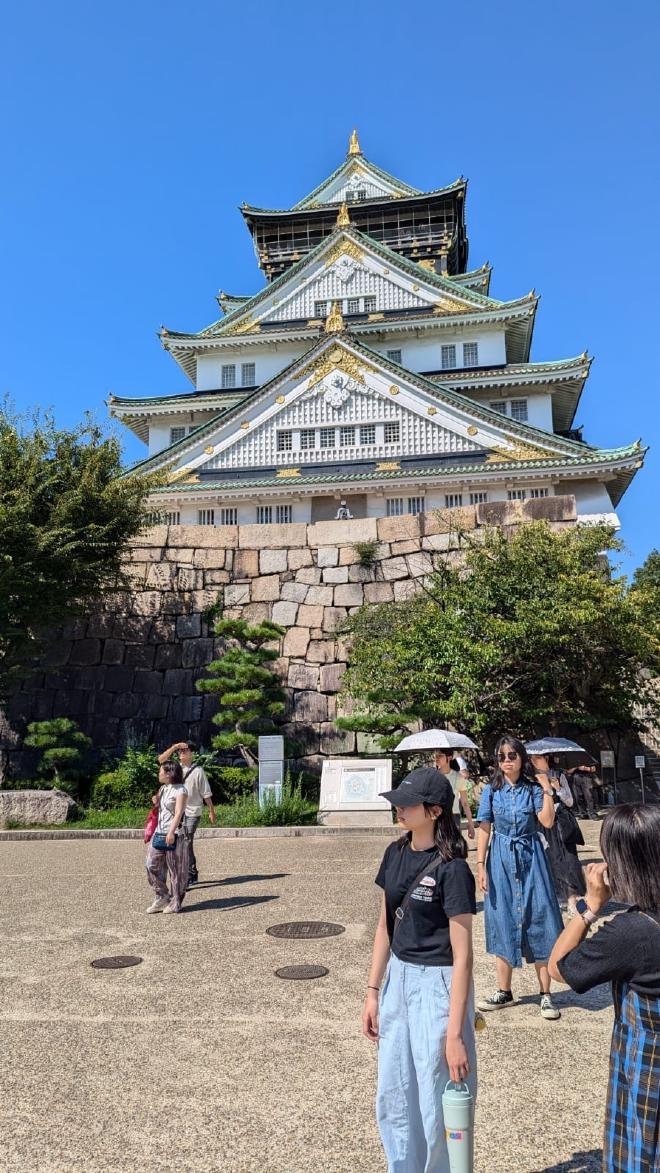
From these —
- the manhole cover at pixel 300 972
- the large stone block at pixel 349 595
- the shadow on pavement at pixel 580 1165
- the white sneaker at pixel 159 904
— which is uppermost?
the large stone block at pixel 349 595

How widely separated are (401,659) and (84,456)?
8276 mm

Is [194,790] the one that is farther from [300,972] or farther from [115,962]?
[300,972]

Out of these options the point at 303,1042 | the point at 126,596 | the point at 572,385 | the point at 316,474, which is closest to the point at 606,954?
the point at 303,1042

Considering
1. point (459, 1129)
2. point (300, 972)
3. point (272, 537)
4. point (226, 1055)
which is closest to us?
point (459, 1129)

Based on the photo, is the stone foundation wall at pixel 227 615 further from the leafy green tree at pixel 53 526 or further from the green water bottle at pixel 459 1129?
the green water bottle at pixel 459 1129

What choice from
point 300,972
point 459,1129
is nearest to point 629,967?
point 459,1129

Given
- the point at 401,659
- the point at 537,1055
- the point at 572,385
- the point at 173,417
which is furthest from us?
the point at 173,417

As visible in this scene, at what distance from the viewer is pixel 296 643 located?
1905 centimetres

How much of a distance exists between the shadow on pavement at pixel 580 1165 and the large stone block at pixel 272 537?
16.9 meters

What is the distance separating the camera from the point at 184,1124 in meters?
3.67

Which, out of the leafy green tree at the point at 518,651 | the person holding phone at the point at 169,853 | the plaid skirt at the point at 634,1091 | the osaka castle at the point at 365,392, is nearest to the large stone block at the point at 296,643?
the leafy green tree at the point at 518,651

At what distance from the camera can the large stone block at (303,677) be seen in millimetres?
18719

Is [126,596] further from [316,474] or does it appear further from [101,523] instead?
[316,474]

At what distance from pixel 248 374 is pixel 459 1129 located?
36.1 m
